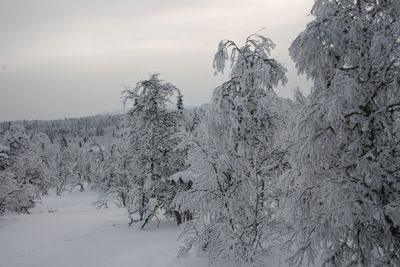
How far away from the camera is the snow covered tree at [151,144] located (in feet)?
55.2

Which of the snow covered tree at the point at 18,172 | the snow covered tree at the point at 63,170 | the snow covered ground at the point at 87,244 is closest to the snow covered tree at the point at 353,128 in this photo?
the snow covered ground at the point at 87,244

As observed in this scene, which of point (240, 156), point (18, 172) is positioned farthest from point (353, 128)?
point (18, 172)

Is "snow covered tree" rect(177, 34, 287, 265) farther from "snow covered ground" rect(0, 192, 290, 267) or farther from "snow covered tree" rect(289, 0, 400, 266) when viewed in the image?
"snow covered tree" rect(289, 0, 400, 266)

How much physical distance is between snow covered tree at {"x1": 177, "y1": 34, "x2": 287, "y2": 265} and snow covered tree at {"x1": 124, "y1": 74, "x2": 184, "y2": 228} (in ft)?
21.5

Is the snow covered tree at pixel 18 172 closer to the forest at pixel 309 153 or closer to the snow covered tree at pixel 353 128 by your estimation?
the forest at pixel 309 153

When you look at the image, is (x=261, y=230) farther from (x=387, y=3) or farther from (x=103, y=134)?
(x=103, y=134)

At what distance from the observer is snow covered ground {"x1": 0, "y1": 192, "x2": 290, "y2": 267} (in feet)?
40.6

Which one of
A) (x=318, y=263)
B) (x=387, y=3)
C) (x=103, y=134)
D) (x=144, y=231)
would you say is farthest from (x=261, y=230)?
(x=103, y=134)

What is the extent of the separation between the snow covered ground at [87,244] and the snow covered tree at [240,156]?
1414mm

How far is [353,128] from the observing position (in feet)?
21.4

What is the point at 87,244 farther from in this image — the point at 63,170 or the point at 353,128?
the point at 63,170

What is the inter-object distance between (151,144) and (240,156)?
7871 millimetres

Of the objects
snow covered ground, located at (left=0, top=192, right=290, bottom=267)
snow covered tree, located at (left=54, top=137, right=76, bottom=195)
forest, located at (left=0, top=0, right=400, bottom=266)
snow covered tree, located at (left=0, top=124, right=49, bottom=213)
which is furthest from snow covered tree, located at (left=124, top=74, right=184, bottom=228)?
snow covered tree, located at (left=54, top=137, right=76, bottom=195)

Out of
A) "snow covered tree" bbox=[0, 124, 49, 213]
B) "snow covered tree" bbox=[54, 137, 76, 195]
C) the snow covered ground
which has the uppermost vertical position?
"snow covered tree" bbox=[0, 124, 49, 213]
